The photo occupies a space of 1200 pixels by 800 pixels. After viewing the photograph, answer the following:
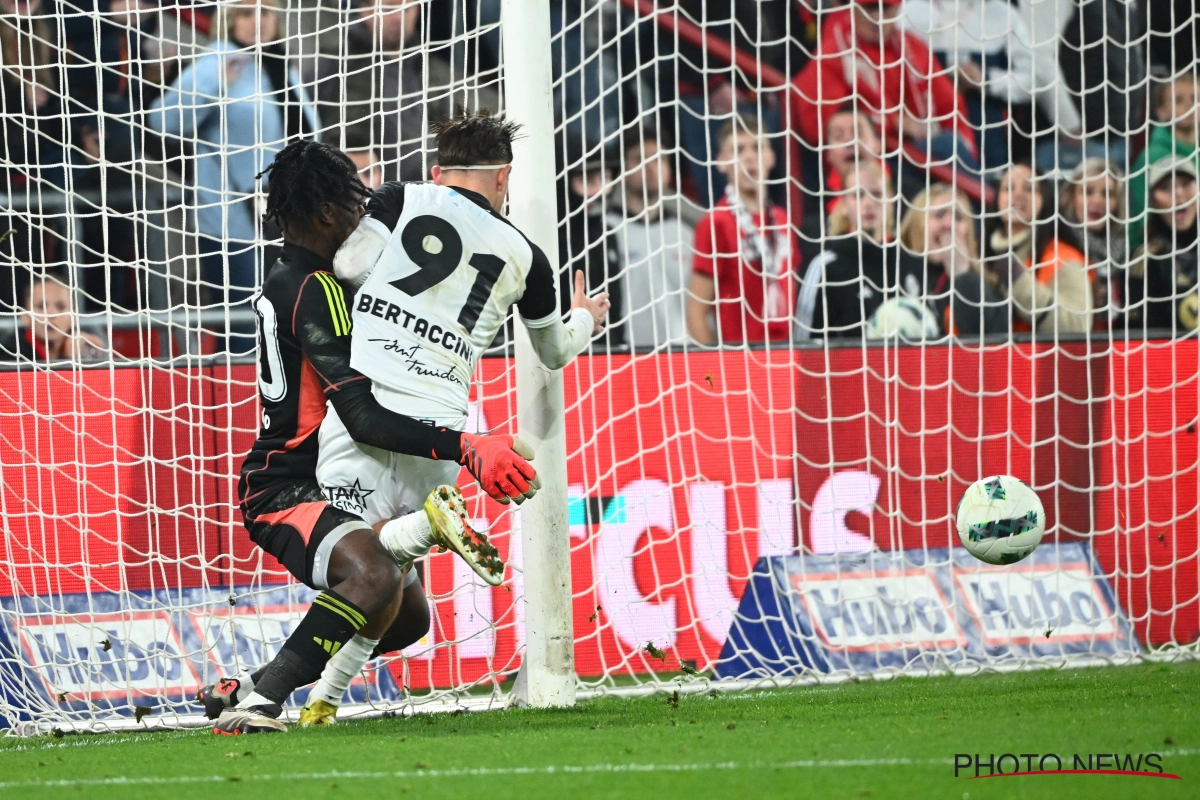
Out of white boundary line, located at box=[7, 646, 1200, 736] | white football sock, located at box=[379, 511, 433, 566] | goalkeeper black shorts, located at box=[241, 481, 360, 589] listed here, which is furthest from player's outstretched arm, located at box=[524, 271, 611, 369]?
white boundary line, located at box=[7, 646, 1200, 736]

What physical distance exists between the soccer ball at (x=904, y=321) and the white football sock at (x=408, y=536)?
2.78 meters

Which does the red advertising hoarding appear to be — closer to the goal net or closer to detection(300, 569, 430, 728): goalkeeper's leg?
the goal net

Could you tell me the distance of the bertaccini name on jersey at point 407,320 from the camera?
3848 millimetres

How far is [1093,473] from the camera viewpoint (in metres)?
5.87

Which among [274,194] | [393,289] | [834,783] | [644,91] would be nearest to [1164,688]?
[834,783]

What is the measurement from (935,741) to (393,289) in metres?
1.88

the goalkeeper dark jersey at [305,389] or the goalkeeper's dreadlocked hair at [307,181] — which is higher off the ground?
the goalkeeper's dreadlocked hair at [307,181]

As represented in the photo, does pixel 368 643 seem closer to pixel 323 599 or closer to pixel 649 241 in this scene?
pixel 323 599

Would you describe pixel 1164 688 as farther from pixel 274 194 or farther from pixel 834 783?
pixel 274 194

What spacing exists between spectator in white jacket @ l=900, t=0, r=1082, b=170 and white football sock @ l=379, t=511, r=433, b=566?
3965 mm

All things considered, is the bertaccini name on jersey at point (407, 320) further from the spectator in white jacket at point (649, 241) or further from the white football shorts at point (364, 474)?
the spectator in white jacket at point (649, 241)

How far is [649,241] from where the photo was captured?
237 inches

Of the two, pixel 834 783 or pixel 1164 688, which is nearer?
pixel 834 783

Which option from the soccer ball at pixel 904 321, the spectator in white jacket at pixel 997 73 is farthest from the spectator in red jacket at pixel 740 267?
the spectator in white jacket at pixel 997 73
